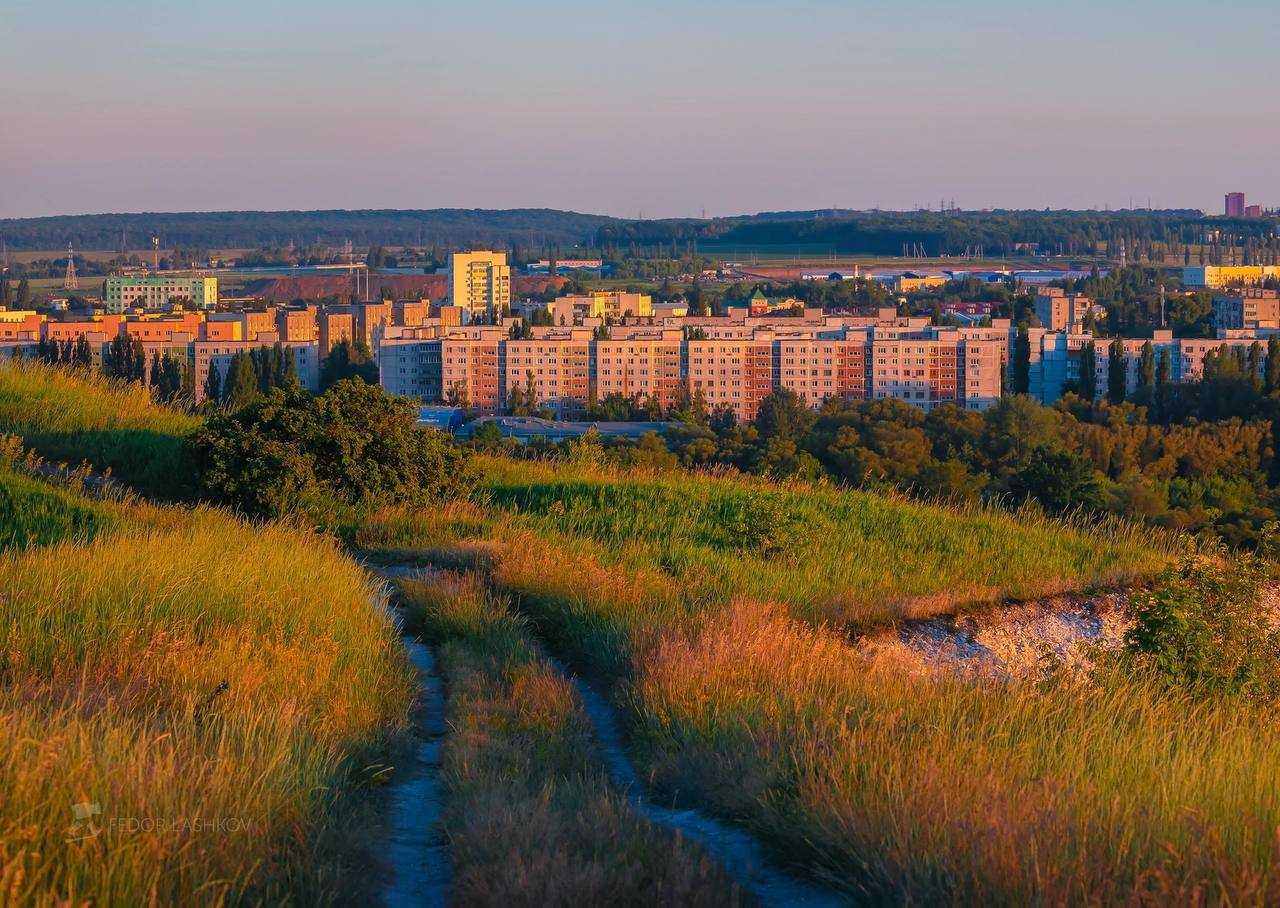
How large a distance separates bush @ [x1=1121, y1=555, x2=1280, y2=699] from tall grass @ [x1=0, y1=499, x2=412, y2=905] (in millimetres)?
4078

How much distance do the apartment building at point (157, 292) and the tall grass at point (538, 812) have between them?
373ft

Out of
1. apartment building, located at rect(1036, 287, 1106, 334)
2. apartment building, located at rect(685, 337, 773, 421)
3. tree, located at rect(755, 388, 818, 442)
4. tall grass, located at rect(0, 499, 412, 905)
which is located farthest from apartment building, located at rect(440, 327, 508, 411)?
tall grass, located at rect(0, 499, 412, 905)

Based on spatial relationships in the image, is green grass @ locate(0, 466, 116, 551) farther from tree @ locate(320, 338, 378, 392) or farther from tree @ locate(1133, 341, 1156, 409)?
tree @ locate(320, 338, 378, 392)

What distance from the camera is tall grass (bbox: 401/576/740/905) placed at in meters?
3.69

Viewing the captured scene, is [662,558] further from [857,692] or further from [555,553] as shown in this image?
[857,692]

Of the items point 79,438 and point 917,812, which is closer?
point 917,812

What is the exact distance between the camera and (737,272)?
173 metres

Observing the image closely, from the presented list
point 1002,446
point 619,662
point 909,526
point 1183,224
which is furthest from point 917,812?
point 1183,224

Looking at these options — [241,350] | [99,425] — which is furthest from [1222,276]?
[99,425]

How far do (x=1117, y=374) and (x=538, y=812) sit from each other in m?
59.9

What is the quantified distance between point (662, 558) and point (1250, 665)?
3540mm

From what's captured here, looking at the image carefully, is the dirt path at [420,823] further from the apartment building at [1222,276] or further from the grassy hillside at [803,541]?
the apartment building at [1222,276]

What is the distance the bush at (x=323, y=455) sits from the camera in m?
10.5

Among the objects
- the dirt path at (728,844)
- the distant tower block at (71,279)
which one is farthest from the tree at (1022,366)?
the distant tower block at (71,279)
